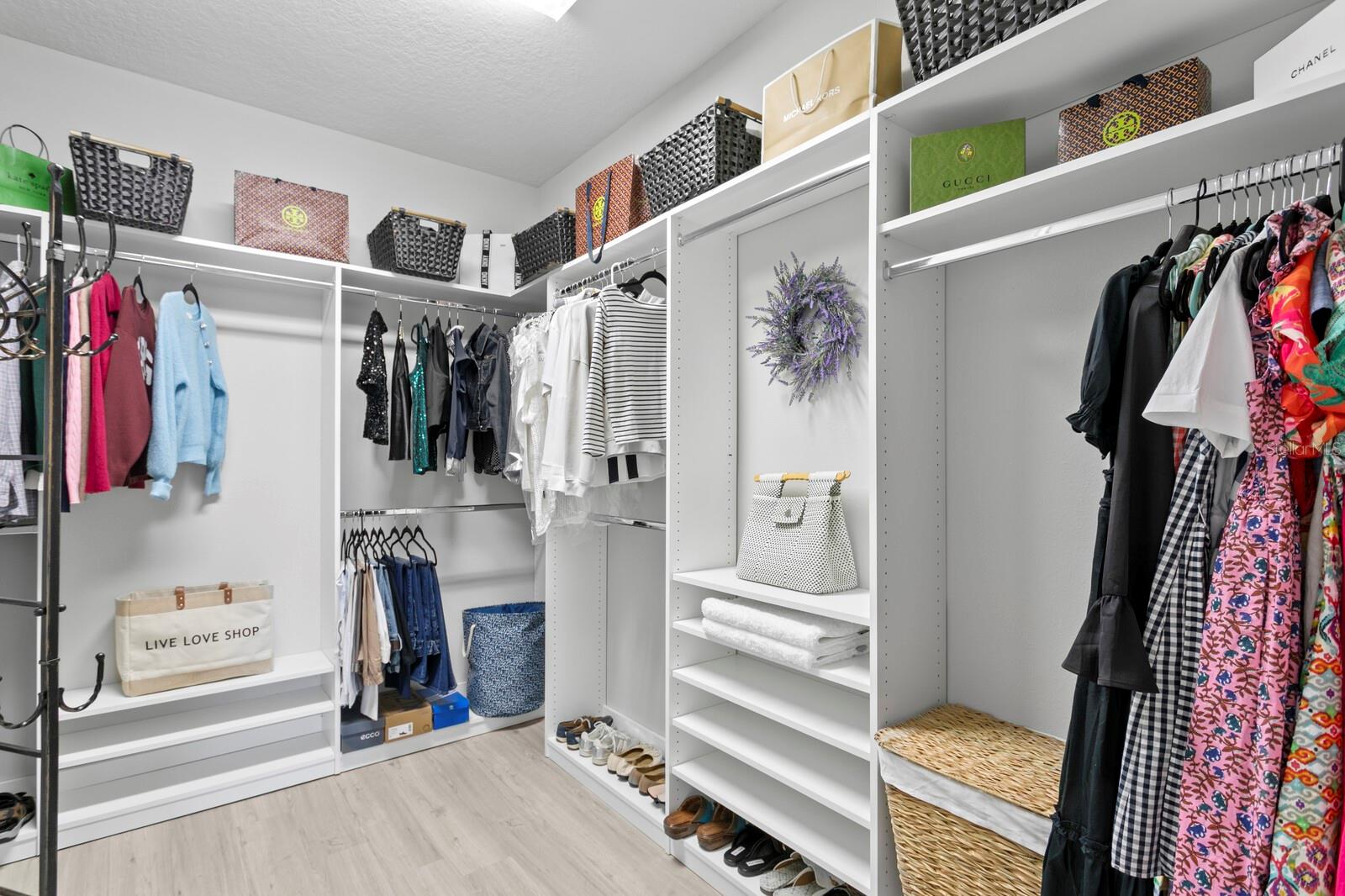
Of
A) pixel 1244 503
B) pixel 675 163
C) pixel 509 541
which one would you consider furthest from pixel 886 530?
pixel 509 541

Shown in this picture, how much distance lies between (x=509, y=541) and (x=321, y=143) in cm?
210

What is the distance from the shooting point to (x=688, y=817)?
2.23m

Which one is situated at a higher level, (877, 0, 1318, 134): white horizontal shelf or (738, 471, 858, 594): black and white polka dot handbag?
(877, 0, 1318, 134): white horizontal shelf

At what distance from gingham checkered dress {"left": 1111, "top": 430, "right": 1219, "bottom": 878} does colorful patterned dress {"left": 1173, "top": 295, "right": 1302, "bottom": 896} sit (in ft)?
0.14

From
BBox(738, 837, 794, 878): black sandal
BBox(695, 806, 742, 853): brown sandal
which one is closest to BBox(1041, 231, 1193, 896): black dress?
BBox(738, 837, 794, 878): black sandal

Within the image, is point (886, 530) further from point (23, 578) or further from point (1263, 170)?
point (23, 578)

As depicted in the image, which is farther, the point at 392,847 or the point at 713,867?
the point at 392,847

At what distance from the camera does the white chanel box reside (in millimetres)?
1028

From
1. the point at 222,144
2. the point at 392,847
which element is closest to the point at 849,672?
the point at 392,847

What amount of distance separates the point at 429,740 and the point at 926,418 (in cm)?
255

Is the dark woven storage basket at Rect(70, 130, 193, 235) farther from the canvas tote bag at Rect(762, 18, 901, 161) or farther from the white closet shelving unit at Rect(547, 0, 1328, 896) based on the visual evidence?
the canvas tote bag at Rect(762, 18, 901, 161)

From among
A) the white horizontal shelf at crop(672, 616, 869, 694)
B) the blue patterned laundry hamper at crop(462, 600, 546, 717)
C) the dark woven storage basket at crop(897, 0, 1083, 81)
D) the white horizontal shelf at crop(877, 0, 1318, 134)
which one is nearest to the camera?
the white horizontal shelf at crop(877, 0, 1318, 134)

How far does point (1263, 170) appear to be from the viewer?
112 cm

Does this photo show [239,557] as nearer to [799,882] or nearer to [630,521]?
[630,521]
